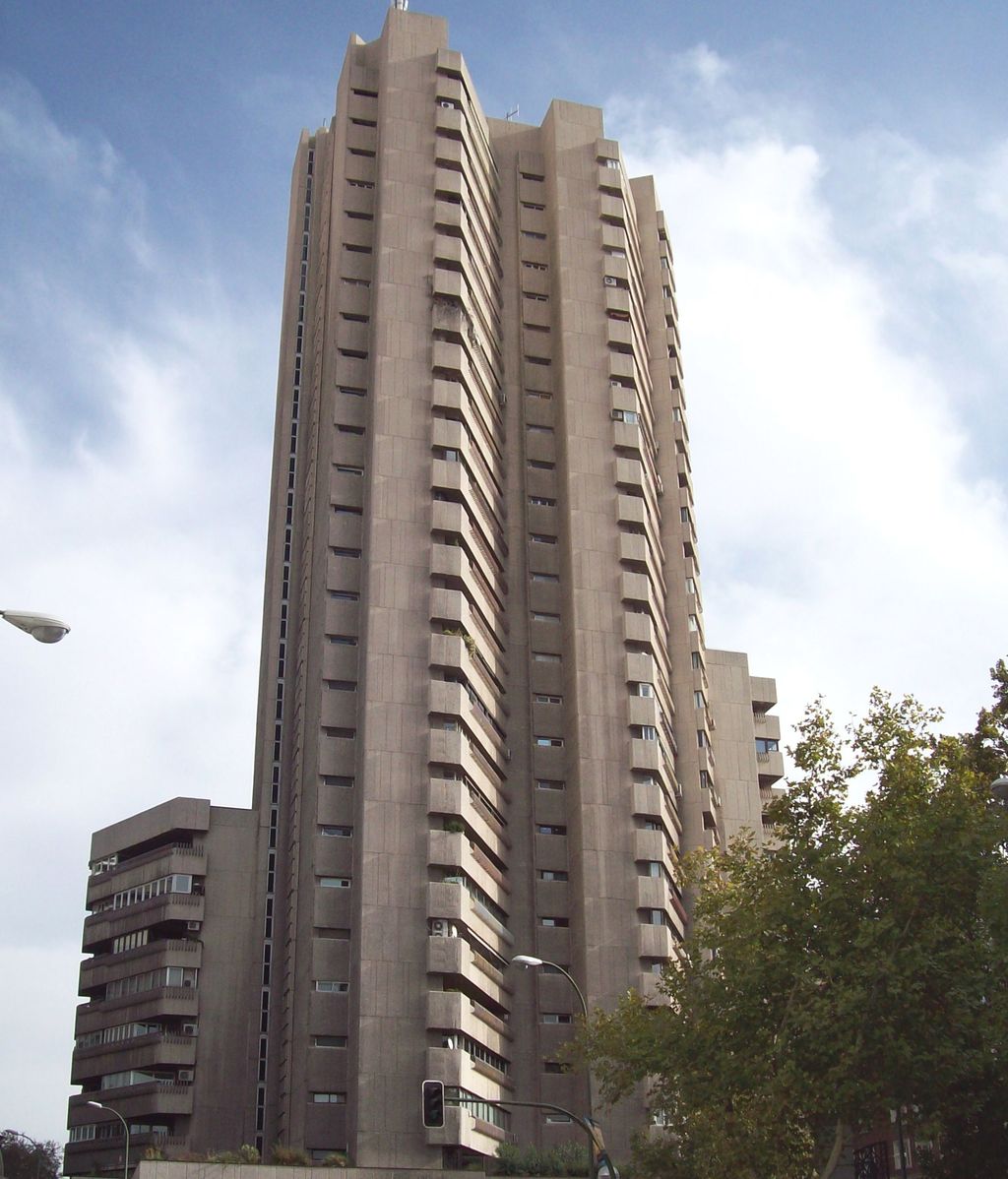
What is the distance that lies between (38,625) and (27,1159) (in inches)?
4925

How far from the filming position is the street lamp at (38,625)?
19266 mm

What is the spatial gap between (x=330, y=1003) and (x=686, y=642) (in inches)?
1205

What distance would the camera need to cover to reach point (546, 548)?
80.1 meters

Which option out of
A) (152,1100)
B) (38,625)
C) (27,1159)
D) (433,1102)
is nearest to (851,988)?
(433,1102)

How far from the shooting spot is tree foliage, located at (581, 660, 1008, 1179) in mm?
36438

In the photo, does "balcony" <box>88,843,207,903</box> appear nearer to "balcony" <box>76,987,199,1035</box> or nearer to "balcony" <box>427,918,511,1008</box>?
"balcony" <box>76,987,199,1035</box>

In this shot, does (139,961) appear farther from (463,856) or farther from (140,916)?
(463,856)

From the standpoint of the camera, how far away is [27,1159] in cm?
12812

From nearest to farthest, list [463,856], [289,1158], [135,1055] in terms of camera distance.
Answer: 1. [289,1158]
2. [463,856]
3. [135,1055]

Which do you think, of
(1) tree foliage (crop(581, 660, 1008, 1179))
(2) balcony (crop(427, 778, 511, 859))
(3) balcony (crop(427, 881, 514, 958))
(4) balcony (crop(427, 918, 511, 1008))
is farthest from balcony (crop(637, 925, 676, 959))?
(1) tree foliage (crop(581, 660, 1008, 1179))

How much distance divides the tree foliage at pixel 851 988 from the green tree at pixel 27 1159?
95.1 meters

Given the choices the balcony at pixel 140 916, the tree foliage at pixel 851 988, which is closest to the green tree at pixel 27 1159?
the balcony at pixel 140 916

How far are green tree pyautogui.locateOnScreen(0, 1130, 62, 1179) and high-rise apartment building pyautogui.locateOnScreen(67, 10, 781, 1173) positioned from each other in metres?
52.0

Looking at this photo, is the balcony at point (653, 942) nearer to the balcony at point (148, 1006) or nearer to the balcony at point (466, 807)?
the balcony at point (466, 807)
